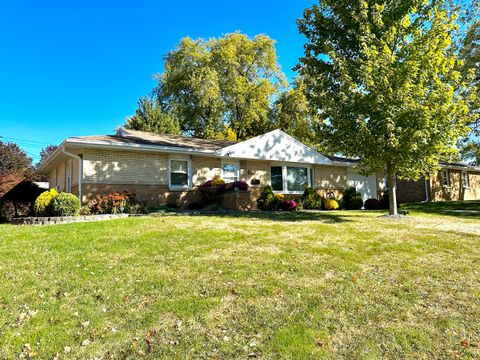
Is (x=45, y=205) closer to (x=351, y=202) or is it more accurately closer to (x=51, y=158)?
(x=51, y=158)

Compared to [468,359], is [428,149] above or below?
above

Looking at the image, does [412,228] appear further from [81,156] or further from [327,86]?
[81,156]

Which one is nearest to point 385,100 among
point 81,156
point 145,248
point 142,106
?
point 145,248

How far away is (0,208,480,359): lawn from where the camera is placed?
411 centimetres

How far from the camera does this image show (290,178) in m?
19.6

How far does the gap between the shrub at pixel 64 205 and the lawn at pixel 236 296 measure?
3.84 m

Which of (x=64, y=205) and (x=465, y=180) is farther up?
(x=465, y=180)

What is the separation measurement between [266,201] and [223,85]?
22.6 meters

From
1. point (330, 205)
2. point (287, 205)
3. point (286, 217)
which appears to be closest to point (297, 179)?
point (330, 205)

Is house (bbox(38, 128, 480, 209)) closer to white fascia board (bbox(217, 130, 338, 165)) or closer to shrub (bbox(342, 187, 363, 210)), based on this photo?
white fascia board (bbox(217, 130, 338, 165))

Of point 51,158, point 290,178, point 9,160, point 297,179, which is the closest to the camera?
point 51,158

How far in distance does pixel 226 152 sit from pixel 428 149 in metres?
8.89

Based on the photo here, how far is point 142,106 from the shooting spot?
114 feet

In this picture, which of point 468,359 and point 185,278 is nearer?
point 468,359
